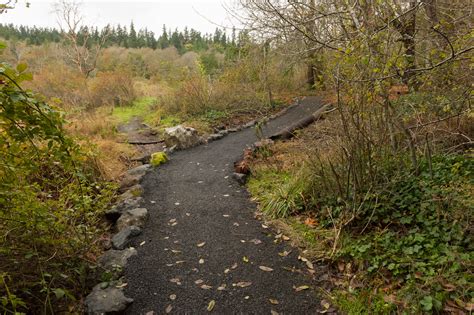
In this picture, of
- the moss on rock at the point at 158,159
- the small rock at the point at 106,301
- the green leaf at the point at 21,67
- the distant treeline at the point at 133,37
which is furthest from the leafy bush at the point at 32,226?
the distant treeline at the point at 133,37

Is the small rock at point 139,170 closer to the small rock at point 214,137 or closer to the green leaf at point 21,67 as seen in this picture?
the small rock at point 214,137

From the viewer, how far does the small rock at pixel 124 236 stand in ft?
10.9

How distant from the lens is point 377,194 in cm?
304

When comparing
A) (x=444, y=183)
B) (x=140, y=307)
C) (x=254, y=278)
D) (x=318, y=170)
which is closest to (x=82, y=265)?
(x=140, y=307)

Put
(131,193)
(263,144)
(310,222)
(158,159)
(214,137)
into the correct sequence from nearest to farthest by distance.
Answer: (310,222) < (131,193) < (263,144) < (158,159) < (214,137)

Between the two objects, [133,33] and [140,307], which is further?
[133,33]

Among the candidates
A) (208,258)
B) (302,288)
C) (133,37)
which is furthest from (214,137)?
(133,37)

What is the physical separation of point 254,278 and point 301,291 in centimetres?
44

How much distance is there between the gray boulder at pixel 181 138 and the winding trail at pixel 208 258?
77.8 inches

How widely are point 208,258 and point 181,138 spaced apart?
4307 mm

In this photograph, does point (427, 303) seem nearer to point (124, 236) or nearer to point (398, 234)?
point (398, 234)

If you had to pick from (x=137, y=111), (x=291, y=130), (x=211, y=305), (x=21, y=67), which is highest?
(x=21, y=67)

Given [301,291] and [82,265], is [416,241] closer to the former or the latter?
[301,291]

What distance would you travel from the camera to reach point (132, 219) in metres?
3.73
